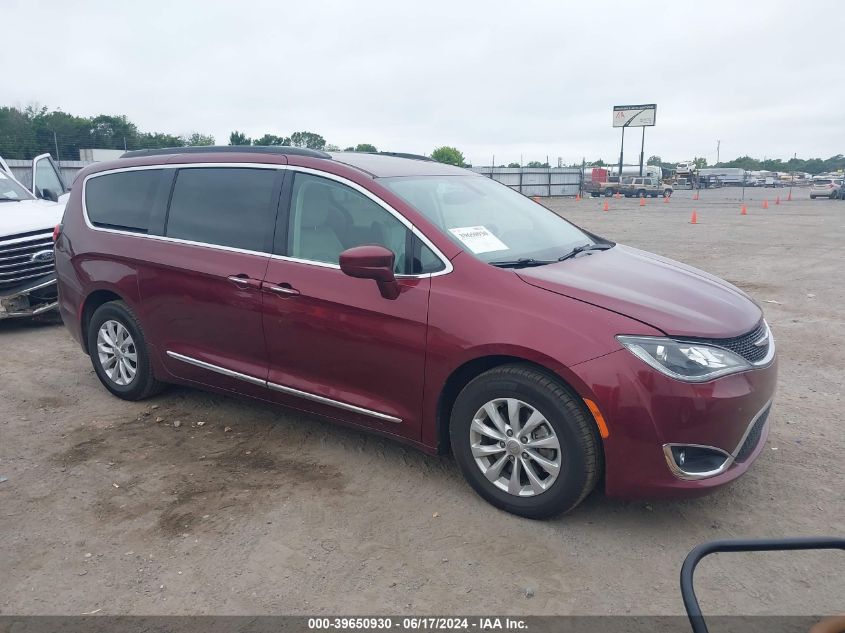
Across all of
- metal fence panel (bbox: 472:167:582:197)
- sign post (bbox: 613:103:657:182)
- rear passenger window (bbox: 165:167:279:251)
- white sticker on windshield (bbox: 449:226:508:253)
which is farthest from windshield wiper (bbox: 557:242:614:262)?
sign post (bbox: 613:103:657:182)

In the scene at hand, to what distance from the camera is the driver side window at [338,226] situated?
12.1 ft

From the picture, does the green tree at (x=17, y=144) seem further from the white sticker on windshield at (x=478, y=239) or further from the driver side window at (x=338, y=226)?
the white sticker on windshield at (x=478, y=239)

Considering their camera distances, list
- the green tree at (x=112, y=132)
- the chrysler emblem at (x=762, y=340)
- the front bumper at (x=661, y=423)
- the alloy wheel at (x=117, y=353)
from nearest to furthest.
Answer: the front bumper at (x=661, y=423) < the chrysler emblem at (x=762, y=340) < the alloy wheel at (x=117, y=353) < the green tree at (x=112, y=132)

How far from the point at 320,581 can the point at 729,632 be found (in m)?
1.65

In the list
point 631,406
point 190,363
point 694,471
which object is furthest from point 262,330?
point 694,471

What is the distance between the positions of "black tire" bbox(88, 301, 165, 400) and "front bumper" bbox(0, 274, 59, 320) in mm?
2181

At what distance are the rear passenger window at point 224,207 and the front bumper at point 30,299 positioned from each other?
3183 mm

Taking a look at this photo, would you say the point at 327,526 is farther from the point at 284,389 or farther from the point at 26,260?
the point at 26,260

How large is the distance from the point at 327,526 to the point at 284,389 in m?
1.00

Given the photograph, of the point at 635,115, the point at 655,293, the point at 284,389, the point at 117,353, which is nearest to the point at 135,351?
the point at 117,353

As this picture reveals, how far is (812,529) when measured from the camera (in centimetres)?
335

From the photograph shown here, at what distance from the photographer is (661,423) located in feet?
10.0

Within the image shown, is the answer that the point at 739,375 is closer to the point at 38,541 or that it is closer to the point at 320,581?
the point at 320,581

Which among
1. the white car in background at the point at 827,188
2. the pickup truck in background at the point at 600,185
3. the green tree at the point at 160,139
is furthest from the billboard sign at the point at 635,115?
the green tree at the point at 160,139
